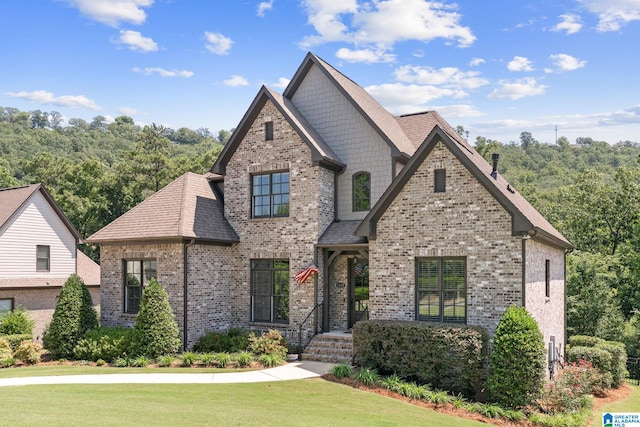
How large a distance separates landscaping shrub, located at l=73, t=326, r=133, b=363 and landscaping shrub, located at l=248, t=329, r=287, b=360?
13.3 ft

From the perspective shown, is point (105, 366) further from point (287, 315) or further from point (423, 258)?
point (423, 258)

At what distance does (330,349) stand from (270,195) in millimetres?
6150

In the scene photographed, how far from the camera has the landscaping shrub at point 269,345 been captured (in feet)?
55.5

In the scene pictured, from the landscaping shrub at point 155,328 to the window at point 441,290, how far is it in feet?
26.2

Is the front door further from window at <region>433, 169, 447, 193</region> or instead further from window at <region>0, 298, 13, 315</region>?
window at <region>0, 298, 13, 315</region>

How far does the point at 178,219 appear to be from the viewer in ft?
61.6

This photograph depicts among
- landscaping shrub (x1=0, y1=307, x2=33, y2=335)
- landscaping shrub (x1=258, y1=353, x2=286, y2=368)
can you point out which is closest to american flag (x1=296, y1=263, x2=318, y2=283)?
landscaping shrub (x1=258, y1=353, x2=286, y2=368)

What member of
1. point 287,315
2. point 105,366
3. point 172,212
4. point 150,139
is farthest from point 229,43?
point 150,139

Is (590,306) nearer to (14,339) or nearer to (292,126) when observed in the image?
(292,126)

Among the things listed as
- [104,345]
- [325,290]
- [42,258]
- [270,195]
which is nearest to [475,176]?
[325,290]

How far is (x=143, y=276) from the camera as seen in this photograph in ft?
63.3

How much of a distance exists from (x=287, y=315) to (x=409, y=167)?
7159 mm

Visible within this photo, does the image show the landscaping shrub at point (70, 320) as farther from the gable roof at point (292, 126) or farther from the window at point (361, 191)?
the window at point (361, 191)

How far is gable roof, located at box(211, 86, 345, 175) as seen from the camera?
1859 centimetres
